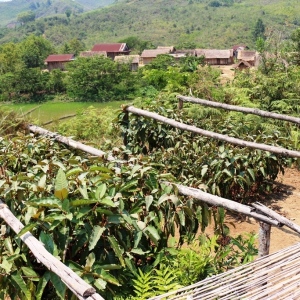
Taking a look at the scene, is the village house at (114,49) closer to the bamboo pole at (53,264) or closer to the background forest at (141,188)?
the background forest at (141,188)

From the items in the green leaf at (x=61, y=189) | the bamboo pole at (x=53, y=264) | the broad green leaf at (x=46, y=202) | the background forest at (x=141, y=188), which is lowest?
the background forest at (x=141, y=188)

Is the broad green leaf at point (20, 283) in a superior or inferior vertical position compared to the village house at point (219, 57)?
superior

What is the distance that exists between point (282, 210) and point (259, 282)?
289 cm

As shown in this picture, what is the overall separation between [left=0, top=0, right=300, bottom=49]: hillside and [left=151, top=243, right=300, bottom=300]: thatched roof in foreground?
54169 millimetres

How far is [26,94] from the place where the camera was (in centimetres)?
3097

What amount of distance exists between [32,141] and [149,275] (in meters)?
1.78

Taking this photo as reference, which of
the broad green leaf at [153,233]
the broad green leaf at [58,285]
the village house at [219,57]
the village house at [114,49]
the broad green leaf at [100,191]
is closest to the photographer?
the broad green leaf at [58,285]

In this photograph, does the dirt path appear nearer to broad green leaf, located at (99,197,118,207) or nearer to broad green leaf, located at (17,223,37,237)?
broad green leaf, located at (99,197,118,207)

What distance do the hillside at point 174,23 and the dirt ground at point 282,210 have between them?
167 ft

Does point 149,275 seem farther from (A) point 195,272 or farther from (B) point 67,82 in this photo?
(B) point 67,82

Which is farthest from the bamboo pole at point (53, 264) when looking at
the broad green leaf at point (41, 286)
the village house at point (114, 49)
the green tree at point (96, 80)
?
the village house at point (114, 49)

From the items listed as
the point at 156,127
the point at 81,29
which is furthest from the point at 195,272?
the point at 81,29

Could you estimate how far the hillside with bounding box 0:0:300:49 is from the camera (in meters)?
63.1

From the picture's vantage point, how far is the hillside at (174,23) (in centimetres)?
6306
